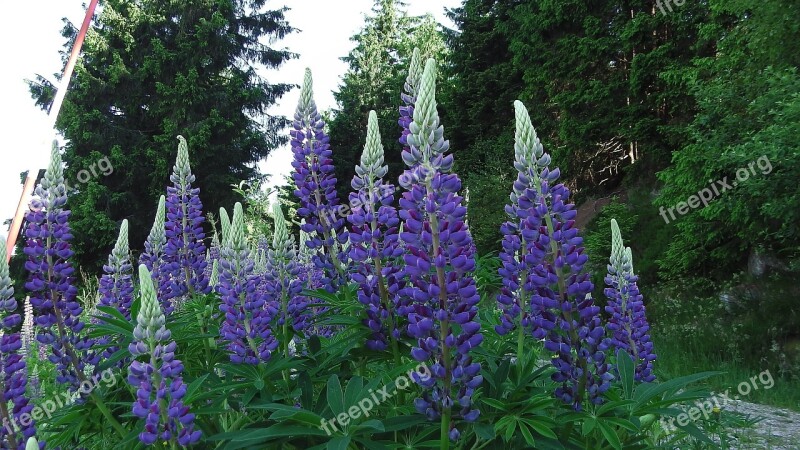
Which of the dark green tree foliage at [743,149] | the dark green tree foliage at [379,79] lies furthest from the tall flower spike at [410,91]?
the dark green tree foliage at [379,79]

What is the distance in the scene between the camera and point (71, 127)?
2142 cm

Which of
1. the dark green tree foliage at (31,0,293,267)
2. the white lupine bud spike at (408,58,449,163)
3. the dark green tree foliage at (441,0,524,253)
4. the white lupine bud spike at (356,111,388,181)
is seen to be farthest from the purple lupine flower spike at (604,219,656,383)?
the dark green tree foliage at (31,0,293,267)

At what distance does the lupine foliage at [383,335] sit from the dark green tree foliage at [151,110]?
19260 millimetres

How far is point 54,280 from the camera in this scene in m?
2.73

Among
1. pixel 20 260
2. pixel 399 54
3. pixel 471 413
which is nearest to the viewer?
pixel 471 413

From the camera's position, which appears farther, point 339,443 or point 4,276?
point 4,276

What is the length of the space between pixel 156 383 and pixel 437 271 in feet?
3.03

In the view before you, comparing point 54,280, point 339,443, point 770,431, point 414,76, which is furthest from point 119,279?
point 770,431

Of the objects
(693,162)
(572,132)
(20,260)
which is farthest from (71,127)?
(693,162)

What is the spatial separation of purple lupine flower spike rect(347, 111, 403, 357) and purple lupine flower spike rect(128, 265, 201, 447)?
0.71m

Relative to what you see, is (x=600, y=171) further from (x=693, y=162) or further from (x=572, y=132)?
(x=693, y=162)

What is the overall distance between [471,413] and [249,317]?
1.15 metres

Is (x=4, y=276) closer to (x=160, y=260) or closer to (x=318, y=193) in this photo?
(x=318, y=193)

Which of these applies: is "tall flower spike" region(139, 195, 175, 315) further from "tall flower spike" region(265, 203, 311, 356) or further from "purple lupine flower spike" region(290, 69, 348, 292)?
"purple lupine flower spike" region(290, 69, 348, 292)
